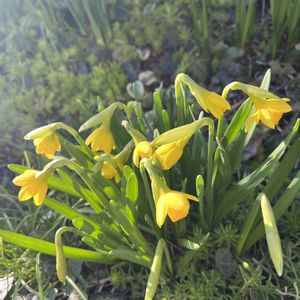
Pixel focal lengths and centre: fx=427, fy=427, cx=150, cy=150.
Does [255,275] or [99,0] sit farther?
[99,0]

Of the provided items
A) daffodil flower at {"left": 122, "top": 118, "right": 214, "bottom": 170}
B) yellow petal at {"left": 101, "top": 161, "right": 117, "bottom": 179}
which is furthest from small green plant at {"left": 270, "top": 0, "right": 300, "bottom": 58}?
yellow petal at {"left": 101, "top": 161, "right": 117, "bottom": 179}

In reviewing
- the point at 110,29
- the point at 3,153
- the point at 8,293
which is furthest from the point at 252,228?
the point at 110,29

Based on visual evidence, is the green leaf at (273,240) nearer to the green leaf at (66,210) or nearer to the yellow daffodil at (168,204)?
the yellow daffodil at (168,204)

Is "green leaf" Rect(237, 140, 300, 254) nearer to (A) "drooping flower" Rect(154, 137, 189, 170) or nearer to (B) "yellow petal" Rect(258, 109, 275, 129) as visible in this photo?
(B) "yellow petal" Rect(258, 109, 275, 129)

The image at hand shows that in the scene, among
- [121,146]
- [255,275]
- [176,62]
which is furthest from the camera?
[176,62]

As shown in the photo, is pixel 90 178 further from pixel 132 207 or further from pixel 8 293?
pixel 8 293

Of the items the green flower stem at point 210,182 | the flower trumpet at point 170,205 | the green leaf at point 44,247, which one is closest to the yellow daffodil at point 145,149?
the flower trumpet at point 170,205

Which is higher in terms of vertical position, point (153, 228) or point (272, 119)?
point (272, 119)
